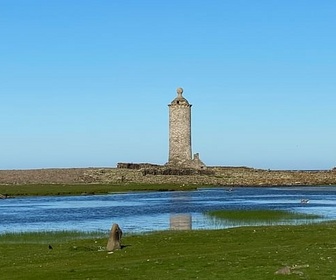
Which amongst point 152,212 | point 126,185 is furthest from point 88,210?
point 126,185

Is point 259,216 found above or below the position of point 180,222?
above

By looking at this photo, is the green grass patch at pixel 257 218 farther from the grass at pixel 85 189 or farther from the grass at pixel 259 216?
the grass at pixel 85 189

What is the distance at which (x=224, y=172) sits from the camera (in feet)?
433

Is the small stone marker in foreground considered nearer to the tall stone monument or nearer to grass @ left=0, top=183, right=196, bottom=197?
grass @ left=0, top=183, right=196, bottom=197

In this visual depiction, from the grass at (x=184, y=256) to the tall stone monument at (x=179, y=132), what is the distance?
81365mm

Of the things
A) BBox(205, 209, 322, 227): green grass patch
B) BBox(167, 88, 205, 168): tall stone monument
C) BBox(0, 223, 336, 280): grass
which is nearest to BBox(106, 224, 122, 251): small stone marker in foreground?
BBox(0, 223, 336, 280): grass

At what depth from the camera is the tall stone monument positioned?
119 meters

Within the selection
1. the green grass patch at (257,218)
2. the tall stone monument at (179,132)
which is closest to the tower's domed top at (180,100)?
the tall stone monument at (179,132)

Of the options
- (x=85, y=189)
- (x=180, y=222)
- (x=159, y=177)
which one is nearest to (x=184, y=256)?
(x=180, y=222)

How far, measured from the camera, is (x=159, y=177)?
4717 inches

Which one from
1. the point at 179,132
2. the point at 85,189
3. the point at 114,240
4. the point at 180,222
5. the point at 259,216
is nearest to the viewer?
the point at 114,240

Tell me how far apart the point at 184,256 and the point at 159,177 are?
9370cm

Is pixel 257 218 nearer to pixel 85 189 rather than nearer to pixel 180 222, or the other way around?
pixel 180 222

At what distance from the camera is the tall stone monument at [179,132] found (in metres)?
119
